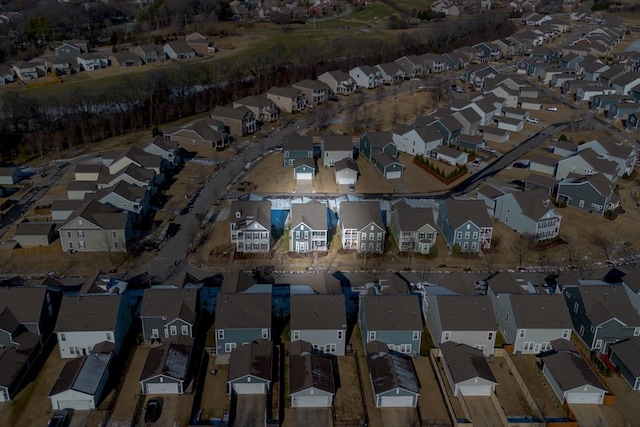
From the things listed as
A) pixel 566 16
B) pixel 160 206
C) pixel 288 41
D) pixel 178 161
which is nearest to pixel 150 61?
pixel 288 41

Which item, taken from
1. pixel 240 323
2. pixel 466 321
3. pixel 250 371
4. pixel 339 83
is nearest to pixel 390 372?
pixel 466 321

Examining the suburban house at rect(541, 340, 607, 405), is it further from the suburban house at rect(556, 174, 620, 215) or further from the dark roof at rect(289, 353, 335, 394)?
the suburban house at rect(556, 174, 620, 215)

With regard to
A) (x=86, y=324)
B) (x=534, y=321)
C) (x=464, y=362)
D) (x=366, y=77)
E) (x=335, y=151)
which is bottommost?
(x=366, y=77)

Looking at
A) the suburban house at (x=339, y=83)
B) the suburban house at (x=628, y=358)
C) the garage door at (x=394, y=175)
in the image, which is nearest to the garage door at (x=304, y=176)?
the garage door at (x=394, y=175)

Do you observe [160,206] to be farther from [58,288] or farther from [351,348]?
[351,348]

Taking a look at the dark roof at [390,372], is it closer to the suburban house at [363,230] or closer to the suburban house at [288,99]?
the suburban house at [363,230]

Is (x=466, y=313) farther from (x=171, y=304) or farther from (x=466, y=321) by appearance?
(x=171, y=304)
